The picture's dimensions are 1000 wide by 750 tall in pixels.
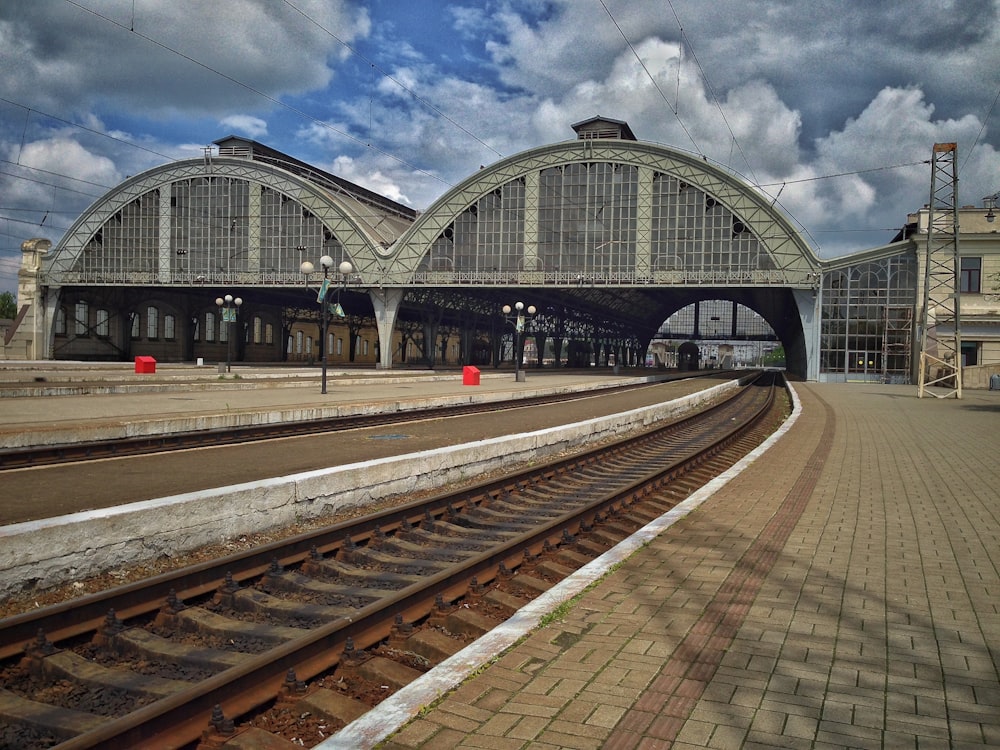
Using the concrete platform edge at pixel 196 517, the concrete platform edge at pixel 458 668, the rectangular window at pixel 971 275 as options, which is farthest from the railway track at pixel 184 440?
the rectangular window at pixel 971 275

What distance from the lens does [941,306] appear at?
38.6 metres

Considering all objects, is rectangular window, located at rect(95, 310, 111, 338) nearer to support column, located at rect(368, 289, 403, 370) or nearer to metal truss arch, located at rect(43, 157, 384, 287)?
metal truss arch, located at rect(43, 157, 384, 287)

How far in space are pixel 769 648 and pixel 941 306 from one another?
133 feet

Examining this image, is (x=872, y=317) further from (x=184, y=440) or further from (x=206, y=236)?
(x=206, y=236)

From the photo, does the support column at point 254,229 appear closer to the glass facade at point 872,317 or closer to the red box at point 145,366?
the red box at point 145,366

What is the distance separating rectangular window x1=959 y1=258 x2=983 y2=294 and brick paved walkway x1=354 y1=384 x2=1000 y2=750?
48.5 metres

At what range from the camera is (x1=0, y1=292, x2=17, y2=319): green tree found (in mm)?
115863

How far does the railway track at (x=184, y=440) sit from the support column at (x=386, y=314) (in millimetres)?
35985

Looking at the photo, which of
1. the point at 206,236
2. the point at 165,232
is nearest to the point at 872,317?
the point at 206,236

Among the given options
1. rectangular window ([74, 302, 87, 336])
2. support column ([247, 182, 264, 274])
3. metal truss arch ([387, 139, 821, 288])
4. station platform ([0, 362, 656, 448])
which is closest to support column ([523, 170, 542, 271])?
metal truss arch ([387, 139, 821, 288])

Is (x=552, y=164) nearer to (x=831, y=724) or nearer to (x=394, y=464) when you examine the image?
(x=394, y=464)

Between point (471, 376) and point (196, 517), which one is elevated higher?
point (471, 376)

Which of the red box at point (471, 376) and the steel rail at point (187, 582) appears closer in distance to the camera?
the steel rail at point (187, 582)

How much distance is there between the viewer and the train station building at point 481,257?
166 feet
